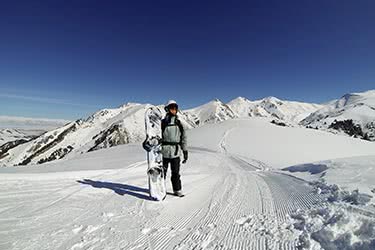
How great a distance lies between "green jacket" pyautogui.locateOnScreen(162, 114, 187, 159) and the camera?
705 cm

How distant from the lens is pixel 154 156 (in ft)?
23.5

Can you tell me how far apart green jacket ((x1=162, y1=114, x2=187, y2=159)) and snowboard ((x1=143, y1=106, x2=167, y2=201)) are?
27cm

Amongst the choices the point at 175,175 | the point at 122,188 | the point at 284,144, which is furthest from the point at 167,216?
the point at 284,144

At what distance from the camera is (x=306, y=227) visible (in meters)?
4.35

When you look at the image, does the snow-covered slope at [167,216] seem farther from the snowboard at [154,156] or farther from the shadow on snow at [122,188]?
the snowboard at [154,156]

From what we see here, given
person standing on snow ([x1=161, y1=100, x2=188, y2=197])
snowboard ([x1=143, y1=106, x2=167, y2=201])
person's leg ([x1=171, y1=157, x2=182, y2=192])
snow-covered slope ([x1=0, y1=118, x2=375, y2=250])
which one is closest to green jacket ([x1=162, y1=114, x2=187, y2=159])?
person standing on snow ([x1=161, y1=100, x2=188, y2=197])

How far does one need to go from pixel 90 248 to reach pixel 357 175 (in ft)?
22.7

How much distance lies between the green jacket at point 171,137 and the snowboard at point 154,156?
275 mm

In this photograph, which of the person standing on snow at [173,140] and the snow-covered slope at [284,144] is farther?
the snow-covered slope at [284,144]

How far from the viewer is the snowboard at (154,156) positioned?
670 cm

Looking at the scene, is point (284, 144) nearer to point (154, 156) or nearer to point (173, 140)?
point (173, 140)

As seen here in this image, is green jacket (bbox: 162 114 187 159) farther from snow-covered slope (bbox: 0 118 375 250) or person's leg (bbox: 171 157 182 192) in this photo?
snow-covered slope (bbox: 0 118 375 250)

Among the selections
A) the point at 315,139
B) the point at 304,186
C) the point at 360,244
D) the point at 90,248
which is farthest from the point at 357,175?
the point at 315,139

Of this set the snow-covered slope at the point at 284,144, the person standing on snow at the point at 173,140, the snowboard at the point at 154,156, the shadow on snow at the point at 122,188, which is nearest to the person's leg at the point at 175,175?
the person standing on snow at the point at 173,140
